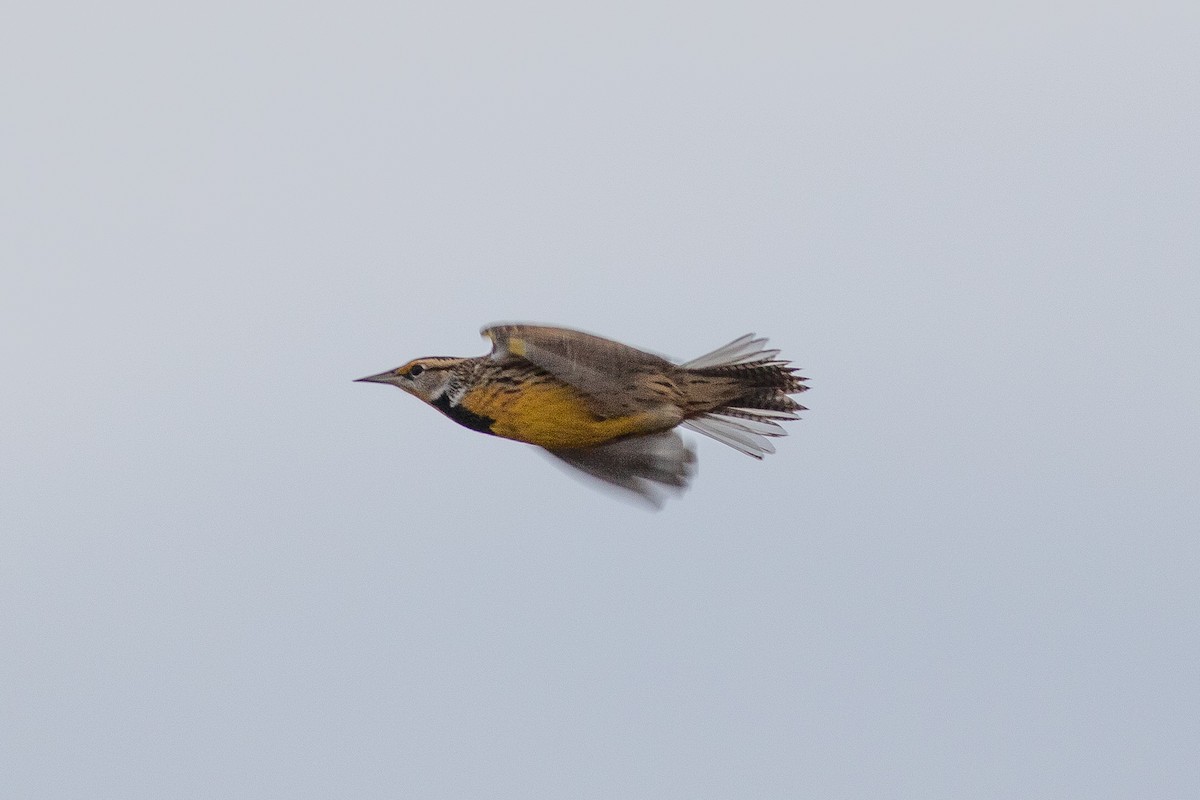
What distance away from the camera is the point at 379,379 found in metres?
8.68

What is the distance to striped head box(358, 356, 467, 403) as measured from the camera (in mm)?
8250

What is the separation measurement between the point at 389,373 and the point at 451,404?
65cm

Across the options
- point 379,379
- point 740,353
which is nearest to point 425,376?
point 379,379

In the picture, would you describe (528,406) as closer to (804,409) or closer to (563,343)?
(563,343)

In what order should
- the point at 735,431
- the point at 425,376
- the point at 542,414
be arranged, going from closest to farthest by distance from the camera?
the point at 542,414, the point at 425,376, the point at 735,431

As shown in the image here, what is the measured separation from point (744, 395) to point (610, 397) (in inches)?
43.7

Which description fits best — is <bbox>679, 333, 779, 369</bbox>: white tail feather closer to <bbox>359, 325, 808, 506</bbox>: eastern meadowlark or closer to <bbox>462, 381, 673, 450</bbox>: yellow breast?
<bbox>359, 325, 808, 506</bbox>: eastern meadowlark

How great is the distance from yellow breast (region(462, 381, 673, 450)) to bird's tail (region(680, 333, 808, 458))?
63cm

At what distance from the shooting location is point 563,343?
24.9 feet

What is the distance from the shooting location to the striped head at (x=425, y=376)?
825 centimetres

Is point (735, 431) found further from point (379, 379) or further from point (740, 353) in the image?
point (379, 379)

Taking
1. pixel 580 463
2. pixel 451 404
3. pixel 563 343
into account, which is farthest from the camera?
pixel 580 463

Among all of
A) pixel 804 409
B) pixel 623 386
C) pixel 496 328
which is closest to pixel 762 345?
pixel 804 409

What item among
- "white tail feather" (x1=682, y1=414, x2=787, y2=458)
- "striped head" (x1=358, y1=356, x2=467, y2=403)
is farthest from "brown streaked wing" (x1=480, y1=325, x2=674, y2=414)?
"white tail feather" (x1=682, y1=414, x2=787, y2=458)
